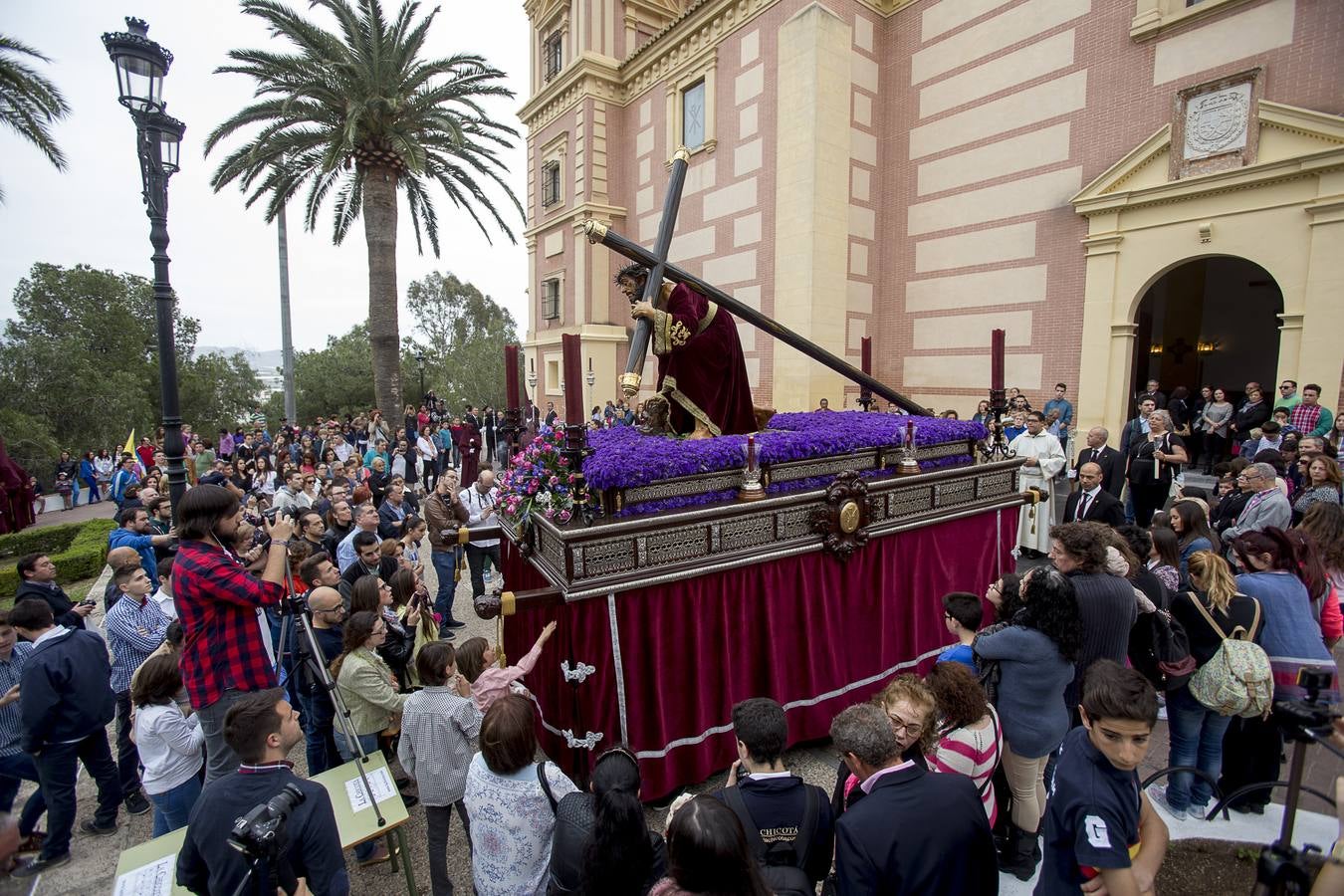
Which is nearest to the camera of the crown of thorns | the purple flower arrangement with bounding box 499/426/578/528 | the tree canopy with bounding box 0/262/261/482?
the purple flower arrangement with bounding box 499/426/578/528

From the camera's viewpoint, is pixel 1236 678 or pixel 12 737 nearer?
pixel 1236 678

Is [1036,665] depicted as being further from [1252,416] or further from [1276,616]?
[1252,416]

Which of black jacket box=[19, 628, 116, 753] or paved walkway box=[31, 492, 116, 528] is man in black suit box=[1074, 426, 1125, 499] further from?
paved walkway box=[31, 492, 116, 528]

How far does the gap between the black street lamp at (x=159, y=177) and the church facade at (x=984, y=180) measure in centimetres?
470

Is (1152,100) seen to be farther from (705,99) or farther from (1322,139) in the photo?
(705,99)

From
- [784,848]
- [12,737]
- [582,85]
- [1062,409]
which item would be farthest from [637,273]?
[582,85]

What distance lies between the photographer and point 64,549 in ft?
35.8

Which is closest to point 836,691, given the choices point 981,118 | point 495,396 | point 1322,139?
point 1322,139

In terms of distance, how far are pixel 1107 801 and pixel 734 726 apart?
1.38 metres

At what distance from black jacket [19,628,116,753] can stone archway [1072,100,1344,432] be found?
14.2 meters

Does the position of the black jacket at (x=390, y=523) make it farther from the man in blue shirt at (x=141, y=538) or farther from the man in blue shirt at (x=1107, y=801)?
the man in blue shirt at (x=1107, y=801)

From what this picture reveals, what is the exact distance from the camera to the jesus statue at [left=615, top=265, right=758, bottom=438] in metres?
5.63

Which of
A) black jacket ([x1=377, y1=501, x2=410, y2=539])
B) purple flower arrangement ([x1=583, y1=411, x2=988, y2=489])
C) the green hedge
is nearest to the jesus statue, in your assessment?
purple flower arrangement ([x1=583, y1=411, x2=988, y2=489])

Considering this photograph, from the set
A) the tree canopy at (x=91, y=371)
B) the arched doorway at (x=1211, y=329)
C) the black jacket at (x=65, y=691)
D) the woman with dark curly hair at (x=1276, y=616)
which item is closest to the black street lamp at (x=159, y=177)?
the black jacket at (x=65, y=691)
